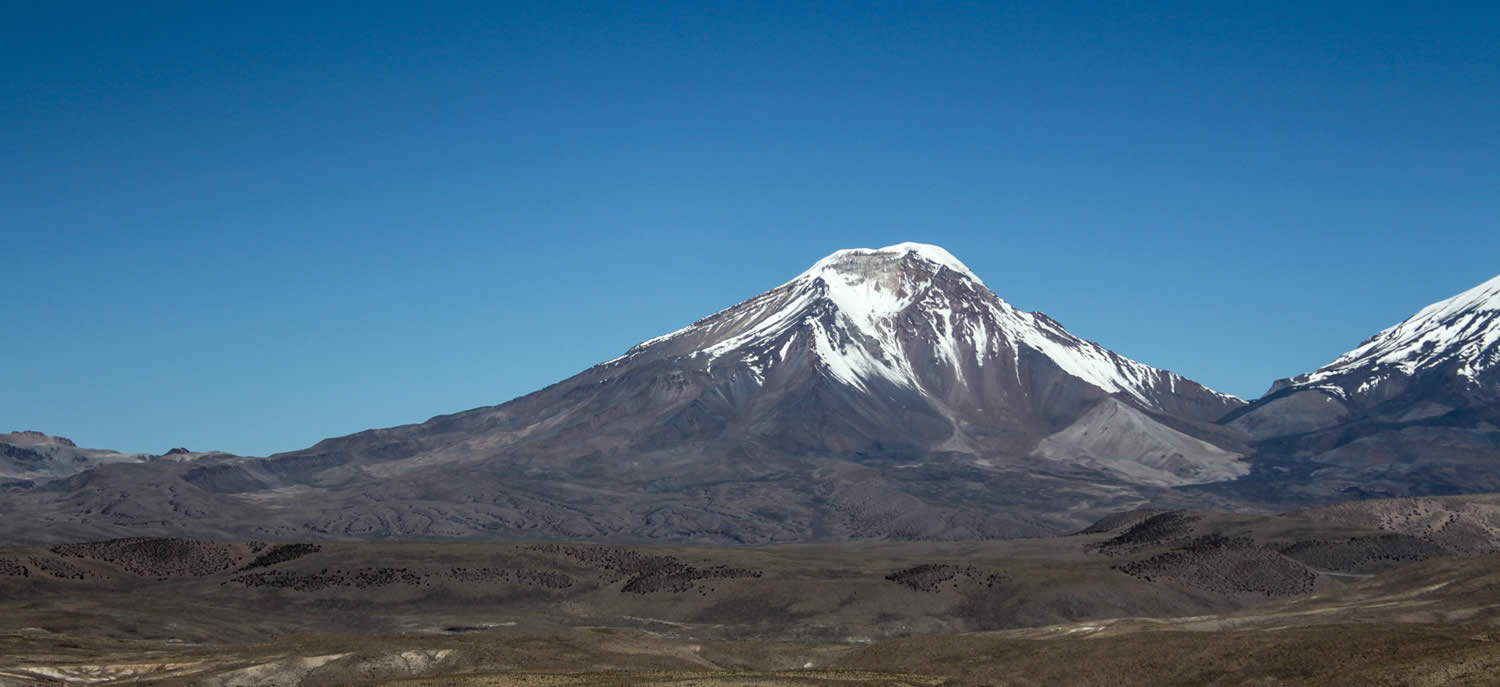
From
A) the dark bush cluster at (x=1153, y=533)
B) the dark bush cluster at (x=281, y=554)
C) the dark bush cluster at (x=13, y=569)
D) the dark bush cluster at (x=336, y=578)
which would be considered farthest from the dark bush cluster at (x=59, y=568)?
the dark bush cluster at (x=1153, y=533)

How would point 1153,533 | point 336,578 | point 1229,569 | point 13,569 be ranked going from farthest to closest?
point 1153,533 < point 1229,569 < point 336,578 < point 13,569

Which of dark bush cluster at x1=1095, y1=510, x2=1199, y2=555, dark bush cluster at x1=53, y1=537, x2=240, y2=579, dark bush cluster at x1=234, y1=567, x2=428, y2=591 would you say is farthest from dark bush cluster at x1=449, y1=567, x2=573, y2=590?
dark bush cluster at x1=1095, y1=510, x2=1199, y2=555

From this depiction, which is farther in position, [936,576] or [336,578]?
[336,578]

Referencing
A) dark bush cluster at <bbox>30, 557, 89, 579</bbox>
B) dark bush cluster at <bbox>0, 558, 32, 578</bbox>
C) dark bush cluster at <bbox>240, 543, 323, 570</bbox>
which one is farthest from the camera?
dark bush cluster at <bbox>240, 543, 323, 570</bbox>

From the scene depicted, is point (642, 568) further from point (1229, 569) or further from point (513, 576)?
point (1229, 569)

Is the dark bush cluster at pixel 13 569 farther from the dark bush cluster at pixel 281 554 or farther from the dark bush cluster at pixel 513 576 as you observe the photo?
the dark bush cluster at pixel 513 576


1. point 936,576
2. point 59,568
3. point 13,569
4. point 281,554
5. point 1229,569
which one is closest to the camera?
point 13,569

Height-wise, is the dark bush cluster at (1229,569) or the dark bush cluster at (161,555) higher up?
the dark bush cluster at (161,555)

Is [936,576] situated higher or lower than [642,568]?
lower

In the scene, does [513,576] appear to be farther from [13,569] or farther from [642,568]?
[13,569]

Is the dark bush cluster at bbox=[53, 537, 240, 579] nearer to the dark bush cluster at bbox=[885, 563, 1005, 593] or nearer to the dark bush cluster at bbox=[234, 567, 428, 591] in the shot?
the dark bush cluster at bbox=[234, 567, 428, 591]

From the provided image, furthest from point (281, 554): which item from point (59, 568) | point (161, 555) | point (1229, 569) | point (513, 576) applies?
point (1229, 569)

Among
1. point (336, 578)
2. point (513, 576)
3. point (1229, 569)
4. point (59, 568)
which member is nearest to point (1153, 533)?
point (1229, 569)

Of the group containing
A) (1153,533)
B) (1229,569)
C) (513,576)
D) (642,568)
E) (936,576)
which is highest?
(513,576)
